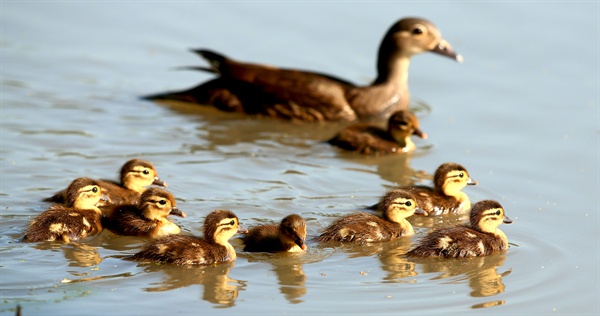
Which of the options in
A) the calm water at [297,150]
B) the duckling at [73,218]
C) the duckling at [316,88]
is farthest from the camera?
the duckling at [316,88]

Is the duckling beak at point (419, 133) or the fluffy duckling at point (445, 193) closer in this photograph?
the fluffy duckling at point (445, 193)

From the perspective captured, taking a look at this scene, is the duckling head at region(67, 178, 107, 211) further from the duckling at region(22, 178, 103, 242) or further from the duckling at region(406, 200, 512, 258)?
the duckling at region(406, 200, 512, 258)

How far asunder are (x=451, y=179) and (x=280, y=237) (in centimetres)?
178

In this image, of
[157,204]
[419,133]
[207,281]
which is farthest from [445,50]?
[207,281]

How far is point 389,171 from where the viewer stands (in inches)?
396

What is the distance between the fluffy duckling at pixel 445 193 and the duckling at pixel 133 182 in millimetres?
1670

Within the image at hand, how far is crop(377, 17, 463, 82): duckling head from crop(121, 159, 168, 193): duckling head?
368 centimetres

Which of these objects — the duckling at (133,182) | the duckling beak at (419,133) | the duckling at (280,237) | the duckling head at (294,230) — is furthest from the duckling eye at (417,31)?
the duckling head at (294,230)

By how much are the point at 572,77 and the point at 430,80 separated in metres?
1.44

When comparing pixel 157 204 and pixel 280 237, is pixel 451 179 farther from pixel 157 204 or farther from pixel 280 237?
pixel 157 204

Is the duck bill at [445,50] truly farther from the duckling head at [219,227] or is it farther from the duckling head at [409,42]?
the duckling head at [219,227]

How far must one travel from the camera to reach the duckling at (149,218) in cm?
809

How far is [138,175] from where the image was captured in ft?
28.7

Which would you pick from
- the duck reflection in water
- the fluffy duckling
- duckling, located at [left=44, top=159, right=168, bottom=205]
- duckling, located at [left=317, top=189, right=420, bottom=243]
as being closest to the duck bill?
the fluffy duckling
